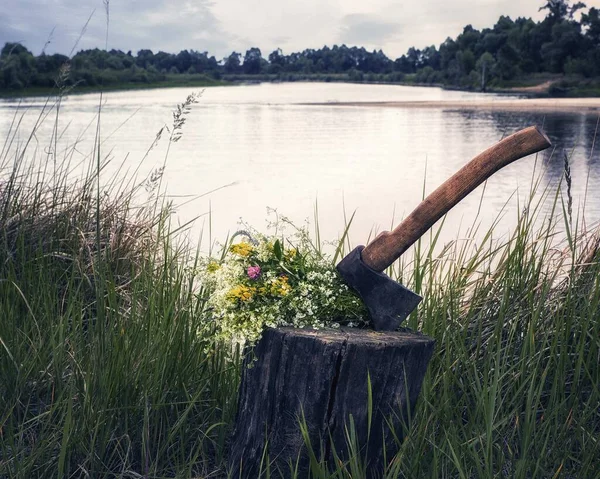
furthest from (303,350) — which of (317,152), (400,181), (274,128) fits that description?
(274,128)

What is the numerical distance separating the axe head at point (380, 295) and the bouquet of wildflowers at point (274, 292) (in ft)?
0.36

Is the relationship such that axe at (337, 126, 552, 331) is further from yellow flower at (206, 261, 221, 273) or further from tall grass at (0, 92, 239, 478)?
tall grass at (0, 92, 239, 478)

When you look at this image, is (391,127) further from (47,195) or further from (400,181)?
(47,195)

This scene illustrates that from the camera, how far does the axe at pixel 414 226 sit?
9.58 ft

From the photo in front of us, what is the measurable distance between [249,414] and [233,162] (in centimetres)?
1692

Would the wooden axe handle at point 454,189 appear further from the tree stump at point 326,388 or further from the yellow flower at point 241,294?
the yellow flower at point 241,294

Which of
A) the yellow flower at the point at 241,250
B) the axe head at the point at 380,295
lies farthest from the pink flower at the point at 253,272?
the axe head at the point at 380,295

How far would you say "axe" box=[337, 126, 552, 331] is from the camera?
2.92 m

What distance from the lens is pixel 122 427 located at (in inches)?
119

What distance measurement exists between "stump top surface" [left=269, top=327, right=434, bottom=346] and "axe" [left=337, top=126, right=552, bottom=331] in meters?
0.08

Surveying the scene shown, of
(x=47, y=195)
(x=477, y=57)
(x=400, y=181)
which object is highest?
(x=477, y=57)

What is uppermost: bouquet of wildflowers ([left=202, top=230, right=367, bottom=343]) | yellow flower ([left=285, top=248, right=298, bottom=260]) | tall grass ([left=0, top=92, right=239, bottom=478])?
yellow flower ([left=285, top=248, right=298, bottom=260])

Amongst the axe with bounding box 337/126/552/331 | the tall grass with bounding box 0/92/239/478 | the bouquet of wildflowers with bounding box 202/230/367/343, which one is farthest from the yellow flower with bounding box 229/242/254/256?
the axe with bounding box 337/126/552/331

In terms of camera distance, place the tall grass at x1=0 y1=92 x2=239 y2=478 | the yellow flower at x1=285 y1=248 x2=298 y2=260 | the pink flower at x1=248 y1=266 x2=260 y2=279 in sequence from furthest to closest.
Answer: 1. the yellow flower at x1=285 y1=248 x2=298 y2=260
2. the pink flower at x1=248 y1=266 x2=260 y2=279
3. the tall grass at x1=0 y1=92 x2=239 y2=478
